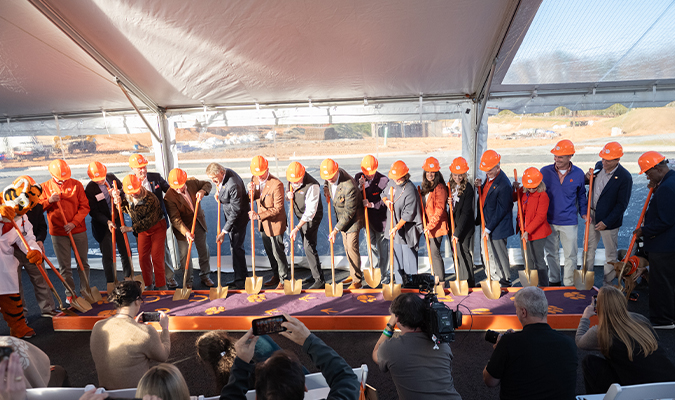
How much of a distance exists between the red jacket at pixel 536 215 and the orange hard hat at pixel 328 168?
92.1 inches

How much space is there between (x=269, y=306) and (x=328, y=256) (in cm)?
183

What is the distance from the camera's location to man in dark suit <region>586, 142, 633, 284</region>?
4.33m

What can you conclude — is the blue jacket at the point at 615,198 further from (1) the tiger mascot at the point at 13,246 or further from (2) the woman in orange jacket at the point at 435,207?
(1) the tiger mascot at the point at 13,246

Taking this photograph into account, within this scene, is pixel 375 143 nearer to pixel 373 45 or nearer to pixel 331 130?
pixel 331 130

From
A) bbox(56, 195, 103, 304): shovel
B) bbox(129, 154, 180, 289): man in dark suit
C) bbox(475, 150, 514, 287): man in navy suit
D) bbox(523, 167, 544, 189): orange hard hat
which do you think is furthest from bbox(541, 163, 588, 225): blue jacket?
bbox(56, 195, 103, 304): shovel

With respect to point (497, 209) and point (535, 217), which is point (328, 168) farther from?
point (535, 217)

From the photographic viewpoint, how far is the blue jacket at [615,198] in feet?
14.2

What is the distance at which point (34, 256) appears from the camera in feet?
13.7

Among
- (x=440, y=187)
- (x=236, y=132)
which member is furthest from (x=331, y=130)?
(x=440, y=187)

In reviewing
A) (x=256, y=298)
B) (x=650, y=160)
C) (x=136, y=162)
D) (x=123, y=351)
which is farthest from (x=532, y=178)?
(x=136, y=162)

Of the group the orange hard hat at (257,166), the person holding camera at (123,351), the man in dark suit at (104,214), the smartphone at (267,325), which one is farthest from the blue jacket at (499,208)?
the man in dark suit at (104,214)

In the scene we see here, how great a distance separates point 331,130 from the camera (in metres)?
5.66

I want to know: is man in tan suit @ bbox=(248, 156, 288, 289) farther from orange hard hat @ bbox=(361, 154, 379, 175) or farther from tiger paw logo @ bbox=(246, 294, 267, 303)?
orange hard hat @ bbox=(361, 154, 379, 175)

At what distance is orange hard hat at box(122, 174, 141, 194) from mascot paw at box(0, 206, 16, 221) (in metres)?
1.08
